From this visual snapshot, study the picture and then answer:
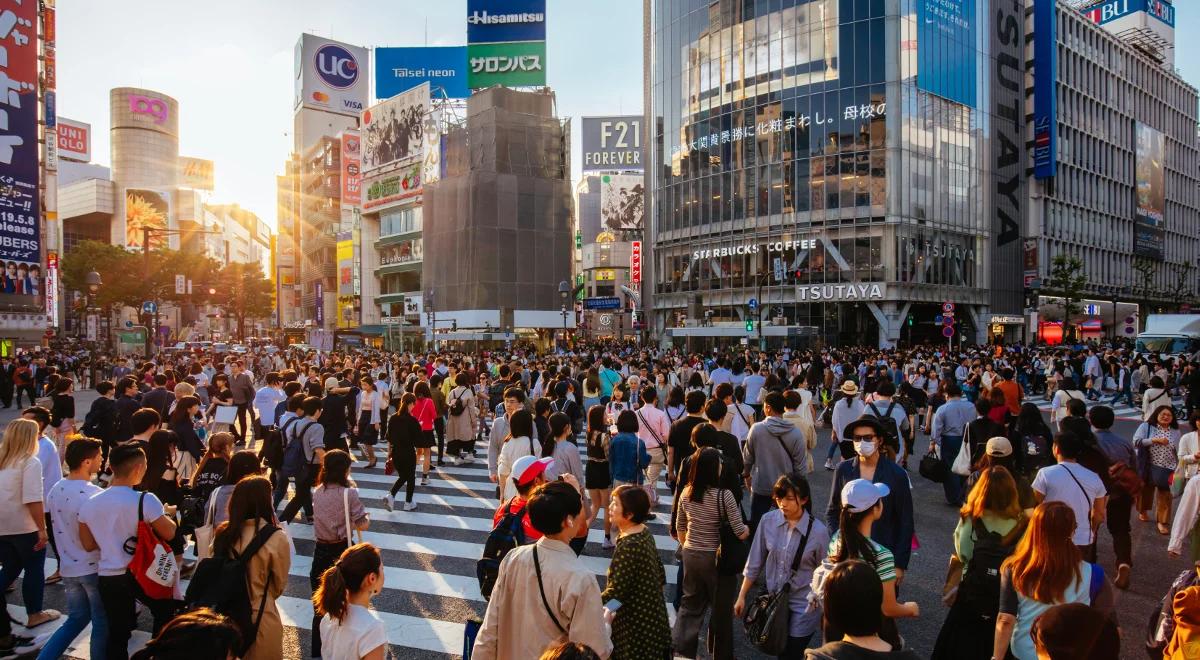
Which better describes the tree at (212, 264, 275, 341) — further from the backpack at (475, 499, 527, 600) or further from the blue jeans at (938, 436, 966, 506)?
the backpack at (475, 499, 527, 600)

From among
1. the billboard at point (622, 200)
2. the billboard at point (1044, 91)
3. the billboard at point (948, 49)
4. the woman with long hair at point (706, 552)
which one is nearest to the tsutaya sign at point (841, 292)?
the billboard at point (948, 49)

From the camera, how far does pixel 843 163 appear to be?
150ft

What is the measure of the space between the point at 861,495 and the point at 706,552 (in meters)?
1.36

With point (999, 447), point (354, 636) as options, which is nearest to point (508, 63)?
point (999, 447)

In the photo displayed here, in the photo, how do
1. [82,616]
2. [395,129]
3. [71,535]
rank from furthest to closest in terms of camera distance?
[395,129], [82,616], [71,535]

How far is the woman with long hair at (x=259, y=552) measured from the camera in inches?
146

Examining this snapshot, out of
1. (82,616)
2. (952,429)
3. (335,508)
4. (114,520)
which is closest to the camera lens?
(114,520)

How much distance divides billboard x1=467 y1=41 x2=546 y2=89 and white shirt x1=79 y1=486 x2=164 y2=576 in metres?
64.8

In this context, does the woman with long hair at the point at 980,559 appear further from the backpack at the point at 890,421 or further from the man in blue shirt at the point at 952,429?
the man in blue shirt at the point at 952,429

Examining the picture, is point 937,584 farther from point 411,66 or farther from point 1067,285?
point 411,66

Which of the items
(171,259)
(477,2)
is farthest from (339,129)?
(171,259)

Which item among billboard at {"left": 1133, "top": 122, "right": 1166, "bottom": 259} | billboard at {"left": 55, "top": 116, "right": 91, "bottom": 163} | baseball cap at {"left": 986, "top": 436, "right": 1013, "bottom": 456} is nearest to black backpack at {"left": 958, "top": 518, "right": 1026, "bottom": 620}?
baseball cap at {"left": 986, "top": 436, "right": 1013, "bottom": 456}

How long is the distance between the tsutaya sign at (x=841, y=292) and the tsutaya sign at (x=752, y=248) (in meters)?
2.92

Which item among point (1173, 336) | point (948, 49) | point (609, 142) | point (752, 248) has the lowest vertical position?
point (1173, 336)
